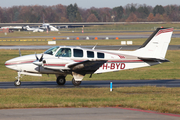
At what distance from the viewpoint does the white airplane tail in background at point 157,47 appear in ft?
70.6

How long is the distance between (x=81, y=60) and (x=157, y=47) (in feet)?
19.3

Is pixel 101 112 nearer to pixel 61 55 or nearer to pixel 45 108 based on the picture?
pixel 45 108

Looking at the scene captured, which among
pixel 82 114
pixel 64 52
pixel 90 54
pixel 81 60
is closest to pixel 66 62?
pixel 64 52

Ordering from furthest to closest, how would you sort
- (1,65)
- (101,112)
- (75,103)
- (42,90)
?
(1,65), (42,90), (75,103), (101,112)

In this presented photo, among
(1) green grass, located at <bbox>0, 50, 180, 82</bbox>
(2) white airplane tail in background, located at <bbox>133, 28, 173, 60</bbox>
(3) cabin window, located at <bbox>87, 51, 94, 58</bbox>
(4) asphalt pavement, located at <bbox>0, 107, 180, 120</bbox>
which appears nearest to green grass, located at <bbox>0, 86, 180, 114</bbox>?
(4) asphalt pavement, located at <bbox>0, 107, 180, 120</bbox>

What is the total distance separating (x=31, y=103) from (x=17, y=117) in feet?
9.95

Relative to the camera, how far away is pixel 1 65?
34469 millimetres

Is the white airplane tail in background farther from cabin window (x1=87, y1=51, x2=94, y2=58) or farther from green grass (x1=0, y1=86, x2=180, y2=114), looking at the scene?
green grass (x1=0, y1=86, x2=180, y2=114)

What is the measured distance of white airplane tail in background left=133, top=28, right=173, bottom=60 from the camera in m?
21.5

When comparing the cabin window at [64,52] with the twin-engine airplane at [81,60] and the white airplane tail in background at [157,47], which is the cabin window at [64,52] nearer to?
the twin-engine airplane at [81,60]

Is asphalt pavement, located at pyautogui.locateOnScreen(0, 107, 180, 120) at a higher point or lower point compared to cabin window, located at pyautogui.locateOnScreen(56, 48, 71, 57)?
lower

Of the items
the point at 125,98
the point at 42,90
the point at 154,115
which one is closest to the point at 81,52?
the point at 42,90

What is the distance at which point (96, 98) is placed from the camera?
15.1 m

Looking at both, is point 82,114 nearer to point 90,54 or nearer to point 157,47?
point 90,54
